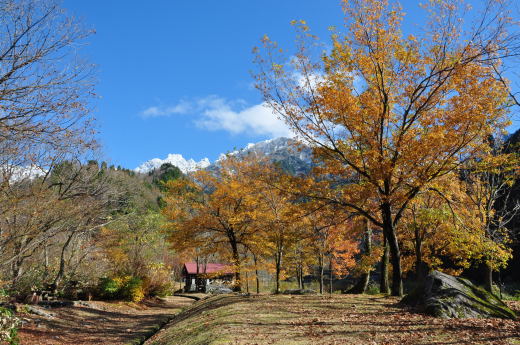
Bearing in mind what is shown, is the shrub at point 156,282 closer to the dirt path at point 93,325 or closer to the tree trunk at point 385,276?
the dirt path at point 93,325

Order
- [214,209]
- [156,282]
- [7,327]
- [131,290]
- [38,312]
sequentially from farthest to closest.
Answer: [156,282], [131,290], [214,209], [38,312], [7,327]

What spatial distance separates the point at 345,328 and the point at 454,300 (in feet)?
9.70

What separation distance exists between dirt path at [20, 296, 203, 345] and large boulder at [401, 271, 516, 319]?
10.4 meters

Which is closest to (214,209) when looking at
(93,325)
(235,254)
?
(235,254)

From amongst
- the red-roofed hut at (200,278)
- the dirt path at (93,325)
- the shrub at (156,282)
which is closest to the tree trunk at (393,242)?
the dirt path at (93,325)

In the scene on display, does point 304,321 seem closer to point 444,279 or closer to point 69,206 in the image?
point 444,279

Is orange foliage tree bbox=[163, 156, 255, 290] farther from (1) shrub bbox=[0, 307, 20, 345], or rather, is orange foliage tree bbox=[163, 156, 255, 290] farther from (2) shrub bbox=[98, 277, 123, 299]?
(1) shrub bbox=[0, 307, 20, 345]

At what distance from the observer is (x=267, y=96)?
12227 mm

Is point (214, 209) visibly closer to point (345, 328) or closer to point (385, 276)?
point (385, 276)

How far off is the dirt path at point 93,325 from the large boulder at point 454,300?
34.1 ft

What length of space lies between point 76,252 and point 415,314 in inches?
726

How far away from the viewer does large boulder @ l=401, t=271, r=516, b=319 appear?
829cm

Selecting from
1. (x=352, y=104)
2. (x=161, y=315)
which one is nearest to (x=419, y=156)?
(x=352, y=104)

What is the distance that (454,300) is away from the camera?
8562 mm
